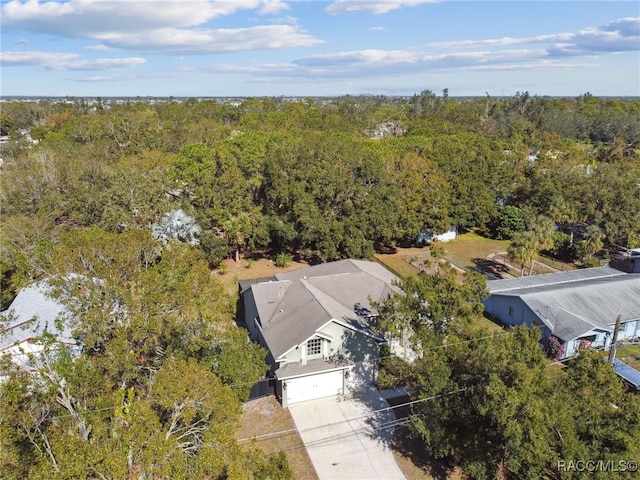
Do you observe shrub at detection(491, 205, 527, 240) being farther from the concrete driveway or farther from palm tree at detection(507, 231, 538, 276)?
the concrete driveway

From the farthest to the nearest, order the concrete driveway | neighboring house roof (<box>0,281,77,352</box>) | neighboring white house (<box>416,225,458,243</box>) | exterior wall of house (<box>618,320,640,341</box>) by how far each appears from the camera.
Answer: neighboring white house (<box>416,225,458,243</box>) → exterior wall of house (<box>618,320,640,341</box>) → neighboring house roof (<box>0,281,77,352</box>) → the concrete driveway

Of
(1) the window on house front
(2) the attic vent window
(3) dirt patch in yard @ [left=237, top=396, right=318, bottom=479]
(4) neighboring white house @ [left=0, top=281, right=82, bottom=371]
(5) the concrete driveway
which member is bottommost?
(5) the concrete driveway

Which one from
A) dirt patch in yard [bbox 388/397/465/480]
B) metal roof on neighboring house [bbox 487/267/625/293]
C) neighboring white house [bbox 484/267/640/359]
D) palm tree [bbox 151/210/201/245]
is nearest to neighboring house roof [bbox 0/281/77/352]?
palm tree [bbox 151/210/201/245]

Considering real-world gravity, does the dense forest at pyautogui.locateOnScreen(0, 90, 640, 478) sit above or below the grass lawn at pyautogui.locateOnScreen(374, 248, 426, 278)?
above

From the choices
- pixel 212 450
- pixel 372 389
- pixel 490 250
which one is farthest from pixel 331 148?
pixel 212 450

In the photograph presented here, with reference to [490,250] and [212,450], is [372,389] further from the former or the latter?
[490,250]

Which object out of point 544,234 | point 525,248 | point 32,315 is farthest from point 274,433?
point 544,234
